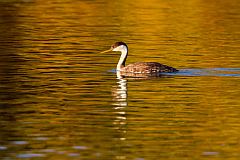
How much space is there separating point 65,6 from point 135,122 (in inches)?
1231

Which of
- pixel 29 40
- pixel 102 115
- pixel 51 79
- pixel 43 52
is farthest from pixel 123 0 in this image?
pixel 102 115

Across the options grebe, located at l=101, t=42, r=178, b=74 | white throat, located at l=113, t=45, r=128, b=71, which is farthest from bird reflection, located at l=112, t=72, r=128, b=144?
white throat, located at l=113, t=45, r=128, b=71

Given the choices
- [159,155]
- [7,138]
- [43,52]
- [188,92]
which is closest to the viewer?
[159,155]

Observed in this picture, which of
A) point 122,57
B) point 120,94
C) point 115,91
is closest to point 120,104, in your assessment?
point 120,94

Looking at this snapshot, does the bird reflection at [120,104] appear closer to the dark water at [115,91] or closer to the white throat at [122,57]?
the dark water at [115,91]

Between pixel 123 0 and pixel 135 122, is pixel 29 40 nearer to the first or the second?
pixel 135 122

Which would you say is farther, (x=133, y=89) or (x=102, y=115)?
(x=133, y=89)

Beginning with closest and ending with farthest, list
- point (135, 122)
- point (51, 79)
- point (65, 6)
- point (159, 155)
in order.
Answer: point (159, 155) < point (135, 122) < point (51, 79) < point (65, 6)

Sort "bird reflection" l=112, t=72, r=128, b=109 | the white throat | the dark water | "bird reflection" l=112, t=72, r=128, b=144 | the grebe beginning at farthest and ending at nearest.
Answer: the white throat < the grebe < "bird reflection" l=112, t=72, r=128, b=109 < "bird reflection" l=112, t=72, r=128, b=144 < the dark water

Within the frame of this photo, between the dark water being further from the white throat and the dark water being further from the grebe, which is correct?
the white throat

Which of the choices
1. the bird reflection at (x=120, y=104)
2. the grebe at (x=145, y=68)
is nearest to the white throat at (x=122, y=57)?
the grebe at (x=145, y=68)

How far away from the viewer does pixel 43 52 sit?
30.1 metres

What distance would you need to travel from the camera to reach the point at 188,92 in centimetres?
2194

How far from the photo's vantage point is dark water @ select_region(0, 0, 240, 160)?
1622 centimetres
